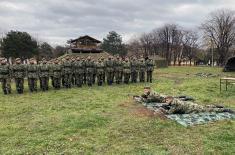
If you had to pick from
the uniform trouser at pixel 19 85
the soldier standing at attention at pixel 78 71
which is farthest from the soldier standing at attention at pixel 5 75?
the soldier standing at attention at pixel 78 71

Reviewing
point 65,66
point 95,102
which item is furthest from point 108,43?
point 95,102

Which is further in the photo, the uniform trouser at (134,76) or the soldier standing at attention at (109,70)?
the uniform trouser at (134,76)

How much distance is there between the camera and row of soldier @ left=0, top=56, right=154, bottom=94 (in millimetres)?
16753

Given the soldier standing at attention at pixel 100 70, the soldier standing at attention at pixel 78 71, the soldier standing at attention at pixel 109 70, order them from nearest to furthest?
the soldier standing at attention at pixel 78 71 → the soldier standing at attention at pixel 100 70 → the soldier standing at attention at pixel 109 70

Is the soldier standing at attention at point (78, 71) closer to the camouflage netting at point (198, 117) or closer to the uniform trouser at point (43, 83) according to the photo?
the uniform trouser at point (43, 83)

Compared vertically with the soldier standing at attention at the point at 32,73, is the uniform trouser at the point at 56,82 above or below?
below

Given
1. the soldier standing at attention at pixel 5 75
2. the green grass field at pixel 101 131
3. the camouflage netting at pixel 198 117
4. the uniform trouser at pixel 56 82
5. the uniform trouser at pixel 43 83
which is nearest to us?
the green grass field at pixel 101 131

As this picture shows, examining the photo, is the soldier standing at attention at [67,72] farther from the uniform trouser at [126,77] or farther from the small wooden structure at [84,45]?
the small wooden structure at [84,45]

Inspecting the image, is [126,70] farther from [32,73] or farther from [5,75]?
[5,75]

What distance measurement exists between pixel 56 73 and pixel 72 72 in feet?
3.92

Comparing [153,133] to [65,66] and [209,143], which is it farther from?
[65,66]

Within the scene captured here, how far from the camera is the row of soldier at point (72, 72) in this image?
660 inches

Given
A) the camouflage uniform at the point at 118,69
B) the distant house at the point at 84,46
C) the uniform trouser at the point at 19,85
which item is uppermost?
the distant house at the point at 84,46

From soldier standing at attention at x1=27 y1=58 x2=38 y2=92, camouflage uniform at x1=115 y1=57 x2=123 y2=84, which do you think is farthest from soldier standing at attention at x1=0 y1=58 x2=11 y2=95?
camouflage uniform at x1=115 y1=57 x2=123 y2=84
